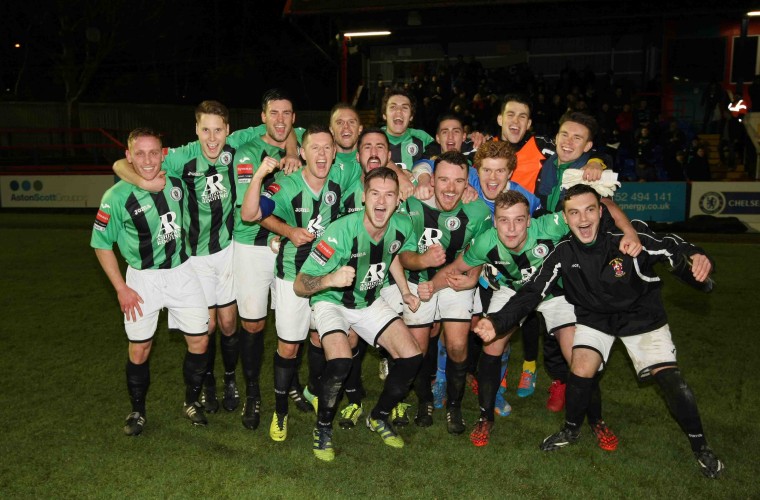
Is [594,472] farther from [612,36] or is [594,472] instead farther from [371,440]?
[612,36]

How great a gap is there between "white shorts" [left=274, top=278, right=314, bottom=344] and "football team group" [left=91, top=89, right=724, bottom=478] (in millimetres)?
11

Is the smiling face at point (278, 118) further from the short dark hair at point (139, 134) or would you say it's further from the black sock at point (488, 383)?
the black sock at point (488, 383)

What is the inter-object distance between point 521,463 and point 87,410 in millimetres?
3316

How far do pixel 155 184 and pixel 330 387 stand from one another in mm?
1897

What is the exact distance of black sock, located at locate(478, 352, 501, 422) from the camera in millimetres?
4855

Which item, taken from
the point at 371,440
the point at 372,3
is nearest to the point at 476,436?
the point at 371,440

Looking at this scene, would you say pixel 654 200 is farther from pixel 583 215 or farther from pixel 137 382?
pixel 137 382

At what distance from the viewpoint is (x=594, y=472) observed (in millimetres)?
4305

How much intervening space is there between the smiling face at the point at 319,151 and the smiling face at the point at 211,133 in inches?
27.8

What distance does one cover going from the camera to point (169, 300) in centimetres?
A: 490

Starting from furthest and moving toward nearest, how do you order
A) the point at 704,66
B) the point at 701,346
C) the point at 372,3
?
the point at 704,66, the point at 372,3, the point at 701,346

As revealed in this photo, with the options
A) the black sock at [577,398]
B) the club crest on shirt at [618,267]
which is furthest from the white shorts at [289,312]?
the club crest on shirt at [618,267]

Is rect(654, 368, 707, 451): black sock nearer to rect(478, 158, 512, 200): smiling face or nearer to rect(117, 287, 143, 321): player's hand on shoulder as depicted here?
rect(478, 158, 512, 200): smiling face

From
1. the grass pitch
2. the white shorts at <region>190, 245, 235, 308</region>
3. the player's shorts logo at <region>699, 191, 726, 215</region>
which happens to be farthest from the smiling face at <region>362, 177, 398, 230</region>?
the player's shorts logo at <region>699, 191, 726, 215</region>
